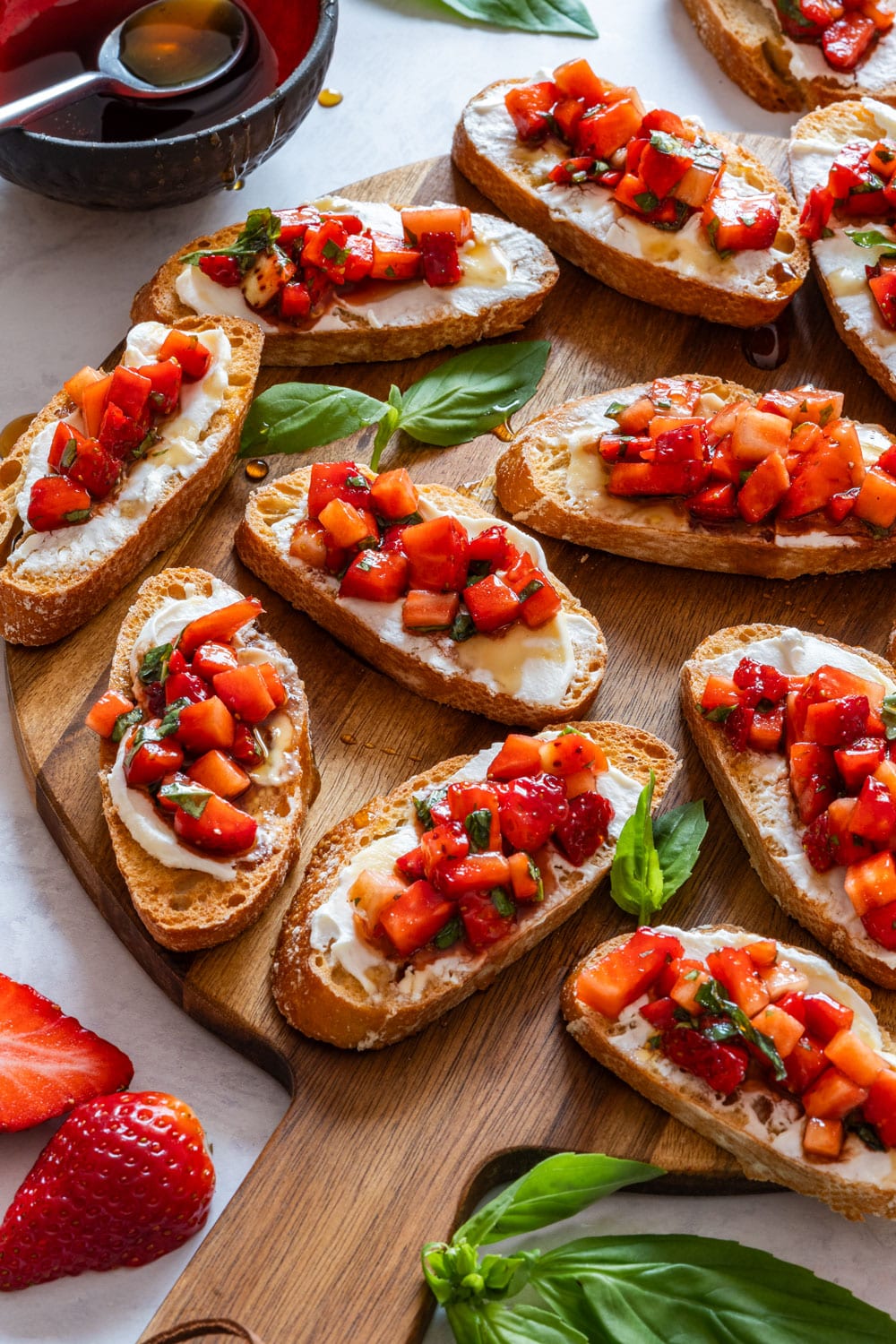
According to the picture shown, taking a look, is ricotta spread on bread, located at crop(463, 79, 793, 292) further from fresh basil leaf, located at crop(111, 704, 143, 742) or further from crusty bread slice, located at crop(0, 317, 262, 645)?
fresh basil leaf, located at crop(111, 704, 143, 742)

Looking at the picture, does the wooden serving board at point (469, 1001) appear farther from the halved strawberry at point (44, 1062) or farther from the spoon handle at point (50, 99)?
the spoon handle at point (50, 99)

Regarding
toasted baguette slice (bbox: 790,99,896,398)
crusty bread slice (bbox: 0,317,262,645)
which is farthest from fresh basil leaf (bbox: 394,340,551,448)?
toasted baguette slice (bbox: 790,99,896,398)

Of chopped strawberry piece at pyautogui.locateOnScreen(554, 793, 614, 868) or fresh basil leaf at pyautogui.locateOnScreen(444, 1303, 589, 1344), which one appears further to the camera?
→ chopped strawberry piece at pyautogui.locateOnScreen(554, 793, 614, 868)

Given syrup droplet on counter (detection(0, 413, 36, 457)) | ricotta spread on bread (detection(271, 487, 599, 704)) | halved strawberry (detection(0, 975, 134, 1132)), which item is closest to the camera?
halved strawberry (detection(0, 975, 134, 1132))

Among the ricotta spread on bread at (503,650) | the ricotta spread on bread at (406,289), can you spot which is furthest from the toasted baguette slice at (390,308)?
the ricotta spread on bread at (503,650)

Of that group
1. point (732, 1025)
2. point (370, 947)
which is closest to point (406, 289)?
point (370, 947)

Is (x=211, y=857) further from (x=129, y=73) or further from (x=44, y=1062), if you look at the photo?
(x=129, y=73)
